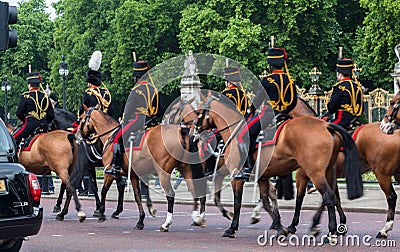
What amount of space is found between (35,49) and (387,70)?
1394 inches

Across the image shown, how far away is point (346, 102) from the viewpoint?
14.5 meters

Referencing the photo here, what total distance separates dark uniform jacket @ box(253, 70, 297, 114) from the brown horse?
474 centimetres

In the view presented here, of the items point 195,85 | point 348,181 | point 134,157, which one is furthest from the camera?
point 195,85

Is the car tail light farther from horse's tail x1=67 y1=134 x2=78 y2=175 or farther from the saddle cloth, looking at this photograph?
horse's tail x1=67 y1=134 x2=78 y2=175

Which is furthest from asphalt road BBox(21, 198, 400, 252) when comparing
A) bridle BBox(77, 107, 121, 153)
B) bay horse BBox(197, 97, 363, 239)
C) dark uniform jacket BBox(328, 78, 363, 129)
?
dark uniform jacket BBox(328, 78, 363, 129)

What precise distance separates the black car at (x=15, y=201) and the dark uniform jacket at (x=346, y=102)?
19.5 feet

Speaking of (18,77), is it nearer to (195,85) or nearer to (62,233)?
(195,85)

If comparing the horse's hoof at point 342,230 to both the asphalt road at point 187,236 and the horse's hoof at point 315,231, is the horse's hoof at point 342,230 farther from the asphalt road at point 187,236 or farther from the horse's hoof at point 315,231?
the horse's hoof at point 315,231

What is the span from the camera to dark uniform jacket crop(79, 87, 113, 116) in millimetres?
17828

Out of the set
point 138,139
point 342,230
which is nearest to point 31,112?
point 138,139

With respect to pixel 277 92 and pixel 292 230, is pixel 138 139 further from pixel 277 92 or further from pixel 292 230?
pixel 292 230

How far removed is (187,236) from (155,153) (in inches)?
75.8

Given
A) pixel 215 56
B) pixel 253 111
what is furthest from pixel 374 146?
pixel 215 56

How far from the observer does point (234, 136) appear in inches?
558
